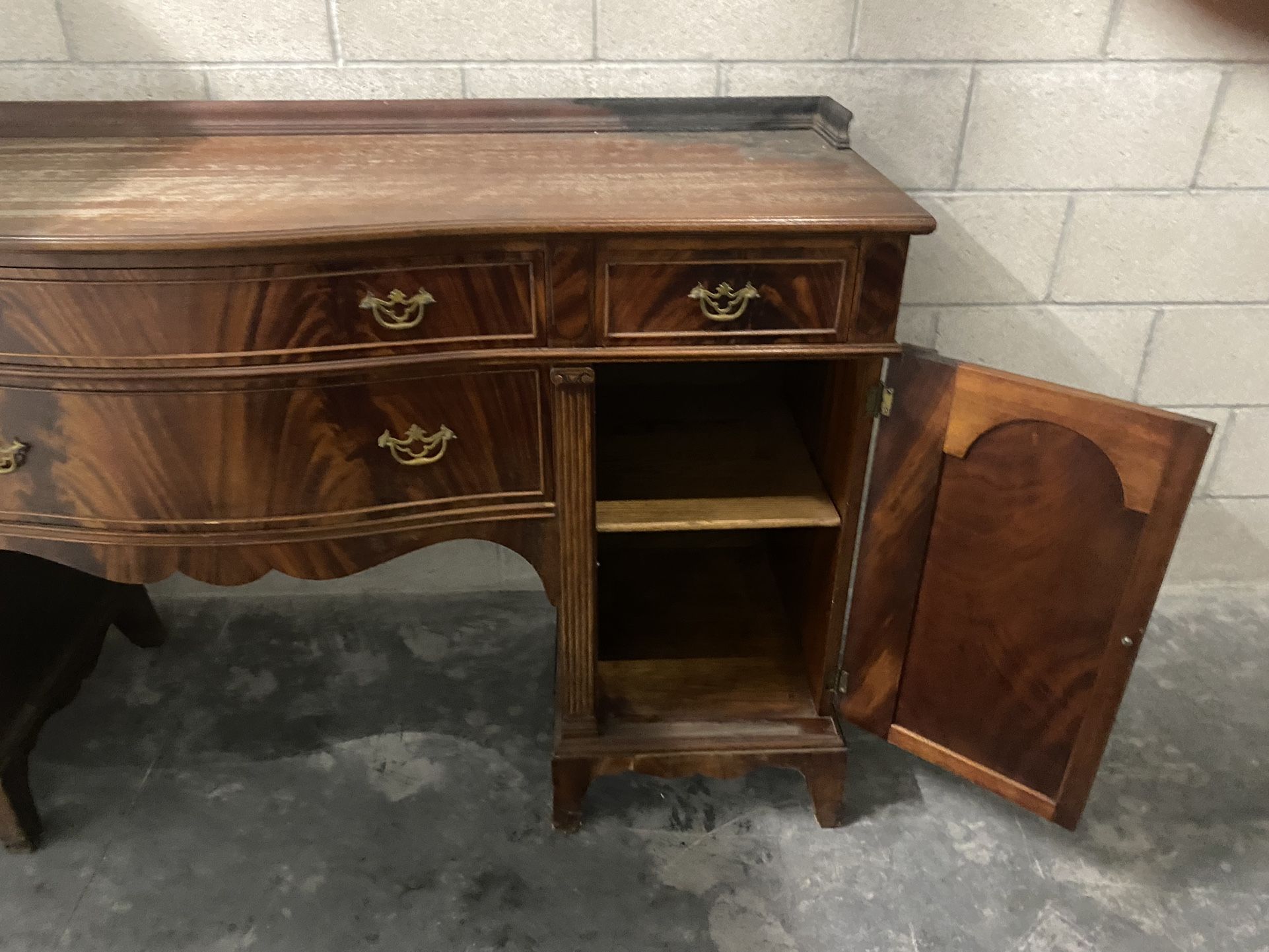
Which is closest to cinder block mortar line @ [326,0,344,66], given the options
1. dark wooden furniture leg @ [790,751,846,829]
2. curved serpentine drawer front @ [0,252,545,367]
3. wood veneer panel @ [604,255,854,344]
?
curved serpentine drawer front @ [0,252,545,367]

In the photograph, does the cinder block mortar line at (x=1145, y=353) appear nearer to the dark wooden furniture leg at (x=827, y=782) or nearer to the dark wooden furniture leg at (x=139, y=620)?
the dark wooden furniture leg at (x=827, y=782)

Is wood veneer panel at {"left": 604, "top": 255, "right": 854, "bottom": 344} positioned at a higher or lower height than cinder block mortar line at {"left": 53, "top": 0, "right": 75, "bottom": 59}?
lower

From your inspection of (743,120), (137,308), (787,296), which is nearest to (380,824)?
(137,308)

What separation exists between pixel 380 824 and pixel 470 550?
26.2 inches

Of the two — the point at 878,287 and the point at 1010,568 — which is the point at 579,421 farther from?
the point at 1010,568

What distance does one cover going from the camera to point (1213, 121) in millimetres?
1707

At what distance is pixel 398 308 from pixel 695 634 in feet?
2.81

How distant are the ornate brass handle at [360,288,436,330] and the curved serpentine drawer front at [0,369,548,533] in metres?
0.08

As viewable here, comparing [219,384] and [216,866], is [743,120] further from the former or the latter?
[216,866]

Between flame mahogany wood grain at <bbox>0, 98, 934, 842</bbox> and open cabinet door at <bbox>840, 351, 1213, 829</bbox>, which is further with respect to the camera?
open cabinet door at <bbox>840, 351, 1213, 829</bbox>

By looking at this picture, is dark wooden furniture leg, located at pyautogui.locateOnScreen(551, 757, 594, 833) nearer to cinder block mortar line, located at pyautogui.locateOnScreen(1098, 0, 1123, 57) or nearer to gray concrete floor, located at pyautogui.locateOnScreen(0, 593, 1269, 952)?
gray concrete floor, located at pyautogui.locateOnScreen(0, 593, 1269, 952)

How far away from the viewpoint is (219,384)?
1161mm

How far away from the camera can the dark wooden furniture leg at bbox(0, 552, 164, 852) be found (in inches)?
61.1

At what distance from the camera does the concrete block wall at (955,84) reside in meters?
1.59
